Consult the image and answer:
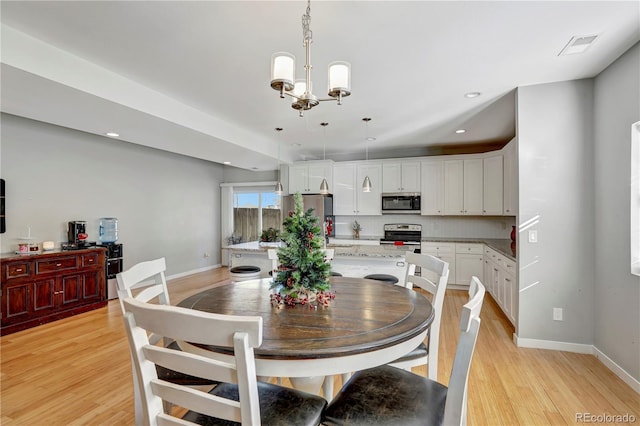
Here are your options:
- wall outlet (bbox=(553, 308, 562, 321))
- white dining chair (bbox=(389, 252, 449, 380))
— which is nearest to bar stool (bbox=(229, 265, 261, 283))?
white dining chair (bbox=(389, 252, 449, 380))

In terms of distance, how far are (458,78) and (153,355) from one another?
3.11m

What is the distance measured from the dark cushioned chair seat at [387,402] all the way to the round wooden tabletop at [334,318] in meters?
0.24

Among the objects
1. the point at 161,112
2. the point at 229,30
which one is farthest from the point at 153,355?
the point at 161,112

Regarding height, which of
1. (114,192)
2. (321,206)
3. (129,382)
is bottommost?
(129,382)

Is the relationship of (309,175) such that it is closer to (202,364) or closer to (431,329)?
(431,329)

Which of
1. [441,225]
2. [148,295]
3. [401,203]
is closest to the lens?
[148,295]

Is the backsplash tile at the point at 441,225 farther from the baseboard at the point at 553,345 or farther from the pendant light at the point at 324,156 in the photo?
the baseboard at the point at 553,345

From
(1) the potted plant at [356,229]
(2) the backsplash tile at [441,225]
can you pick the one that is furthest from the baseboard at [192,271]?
(1) the potted plant at [356,229]

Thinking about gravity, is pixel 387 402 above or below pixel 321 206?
below

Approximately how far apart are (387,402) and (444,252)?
4528 millimetres

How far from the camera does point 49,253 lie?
3.84 metres

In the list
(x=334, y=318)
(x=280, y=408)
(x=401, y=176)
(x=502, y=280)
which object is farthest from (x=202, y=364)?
(x=401, y=176)

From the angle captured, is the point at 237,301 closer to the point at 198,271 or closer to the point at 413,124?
the point at 413,124

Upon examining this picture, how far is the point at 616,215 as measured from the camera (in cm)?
251
